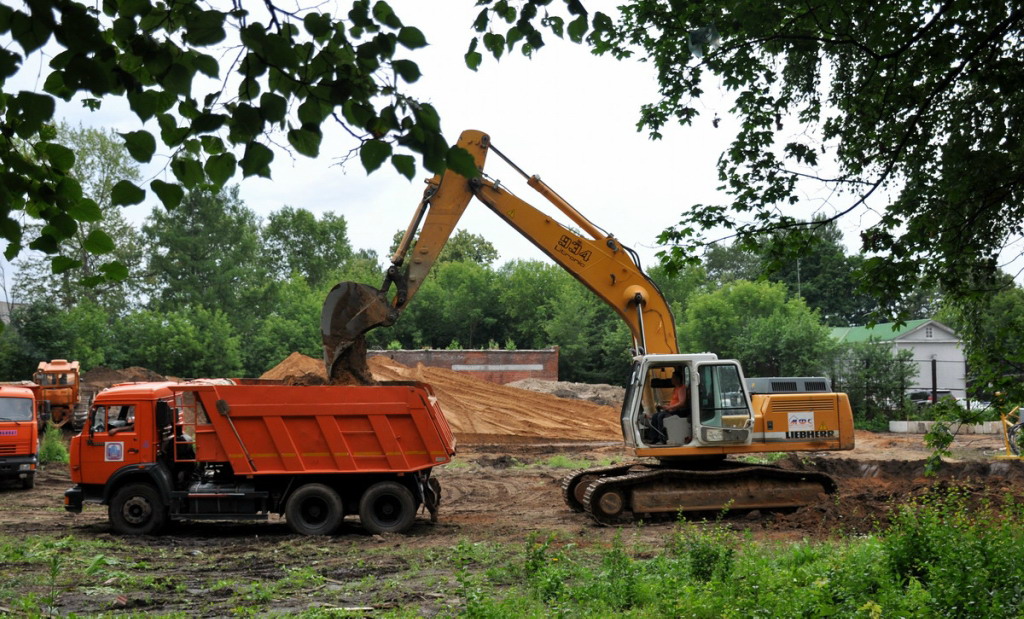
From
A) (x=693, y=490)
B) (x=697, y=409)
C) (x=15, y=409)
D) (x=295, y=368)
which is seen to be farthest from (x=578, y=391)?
(x=697, y=409)

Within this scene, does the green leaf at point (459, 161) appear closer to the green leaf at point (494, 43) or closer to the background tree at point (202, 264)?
the green leaf at point (494, 43)

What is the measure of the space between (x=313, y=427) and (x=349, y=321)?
1.55m

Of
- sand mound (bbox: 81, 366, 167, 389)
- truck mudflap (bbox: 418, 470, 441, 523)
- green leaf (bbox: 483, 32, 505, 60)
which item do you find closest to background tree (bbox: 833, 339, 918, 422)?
sand mound (bbox: 81, 366, 167, 389)

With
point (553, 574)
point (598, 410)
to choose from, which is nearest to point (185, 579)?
point (553, 574)

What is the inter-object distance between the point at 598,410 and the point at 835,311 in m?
47.4

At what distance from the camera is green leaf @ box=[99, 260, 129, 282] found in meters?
4.23

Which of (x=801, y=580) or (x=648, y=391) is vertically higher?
(x=648, y=391)

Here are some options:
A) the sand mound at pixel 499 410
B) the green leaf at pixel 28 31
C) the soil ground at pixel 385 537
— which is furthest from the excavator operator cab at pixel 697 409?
the sand mound at pixel 499 410

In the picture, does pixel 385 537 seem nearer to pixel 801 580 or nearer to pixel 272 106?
pixel 801 580

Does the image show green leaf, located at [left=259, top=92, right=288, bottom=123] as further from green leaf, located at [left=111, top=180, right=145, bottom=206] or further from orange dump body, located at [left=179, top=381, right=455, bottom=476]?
orange dump body, located at [left=179, top=381, right=455, bottom=476]

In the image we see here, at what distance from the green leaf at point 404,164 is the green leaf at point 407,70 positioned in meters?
0.31

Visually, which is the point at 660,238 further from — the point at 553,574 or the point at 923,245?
the point at 553,574

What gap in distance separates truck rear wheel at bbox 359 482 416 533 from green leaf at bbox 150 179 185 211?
391 inches

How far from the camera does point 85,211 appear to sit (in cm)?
423
